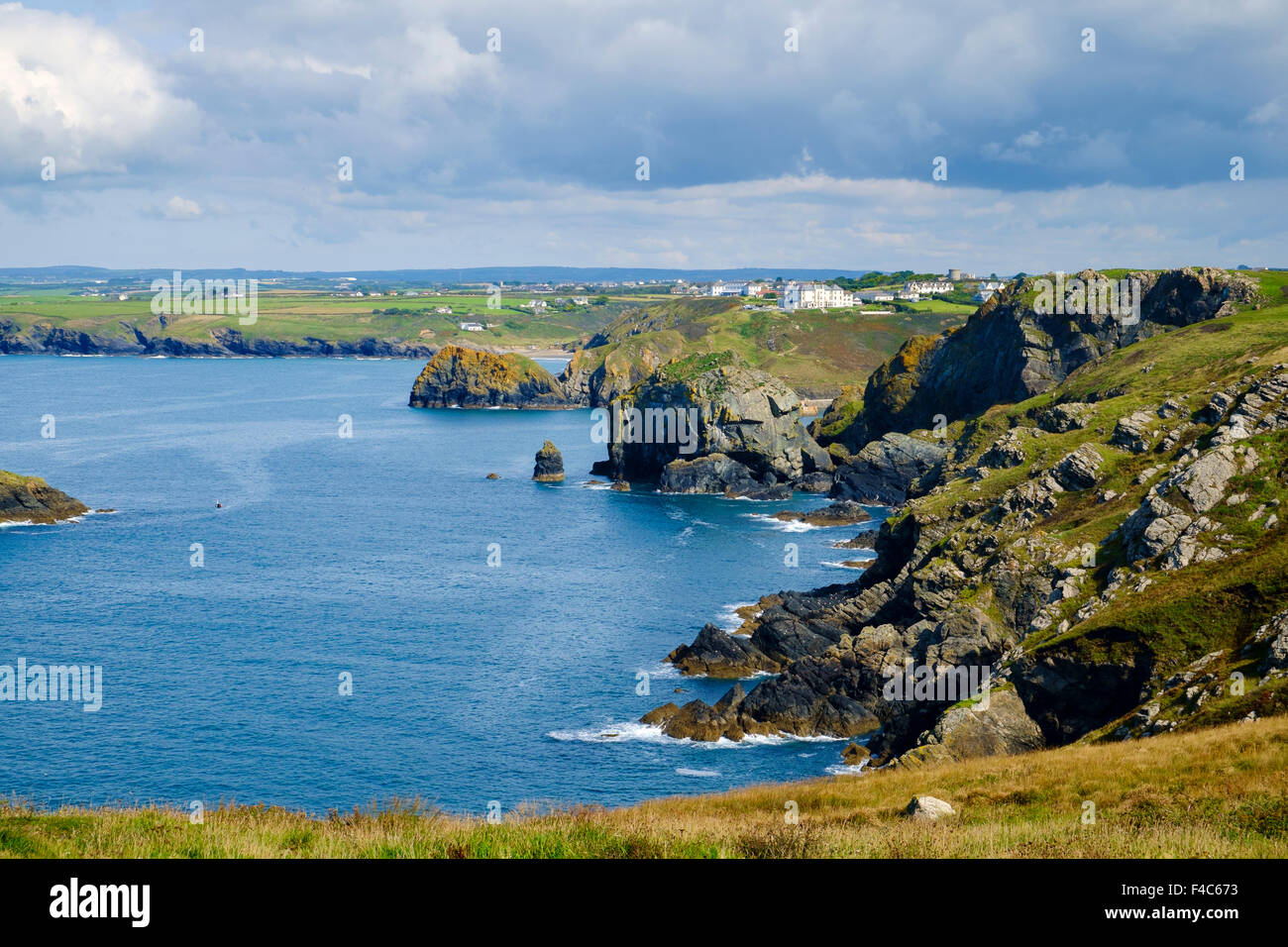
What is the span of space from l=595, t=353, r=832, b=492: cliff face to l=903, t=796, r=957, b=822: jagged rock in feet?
348

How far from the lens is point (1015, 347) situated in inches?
5187

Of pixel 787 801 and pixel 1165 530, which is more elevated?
pixel 1165 530

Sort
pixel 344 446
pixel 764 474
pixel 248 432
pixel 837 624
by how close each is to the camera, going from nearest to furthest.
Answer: pixel 837 624, pixel 764 474, pixel 344 446, pixel 248 432

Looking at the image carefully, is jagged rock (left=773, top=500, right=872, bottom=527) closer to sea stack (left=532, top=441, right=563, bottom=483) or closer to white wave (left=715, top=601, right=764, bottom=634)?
sea stack (left=532, top=441, right=563, bottom=483)

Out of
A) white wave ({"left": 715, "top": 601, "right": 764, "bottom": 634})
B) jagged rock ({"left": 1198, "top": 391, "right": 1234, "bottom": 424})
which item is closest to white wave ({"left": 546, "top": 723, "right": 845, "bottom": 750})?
white wave ({"left": 715, "top": 601, "right": 764, "bottom": 634})

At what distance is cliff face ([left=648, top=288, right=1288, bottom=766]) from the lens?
138 feet

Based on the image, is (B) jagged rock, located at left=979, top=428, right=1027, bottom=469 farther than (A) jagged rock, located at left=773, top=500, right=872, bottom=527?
No

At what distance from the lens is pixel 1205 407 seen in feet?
210

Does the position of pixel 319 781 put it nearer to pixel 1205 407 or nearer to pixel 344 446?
pixel 1205 407

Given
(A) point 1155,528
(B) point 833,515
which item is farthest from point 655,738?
(B) point 833,515

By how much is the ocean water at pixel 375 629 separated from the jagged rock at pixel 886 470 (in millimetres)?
5109

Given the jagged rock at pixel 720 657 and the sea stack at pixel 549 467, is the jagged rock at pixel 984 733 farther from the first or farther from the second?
the sea stack at pixel 549 467
